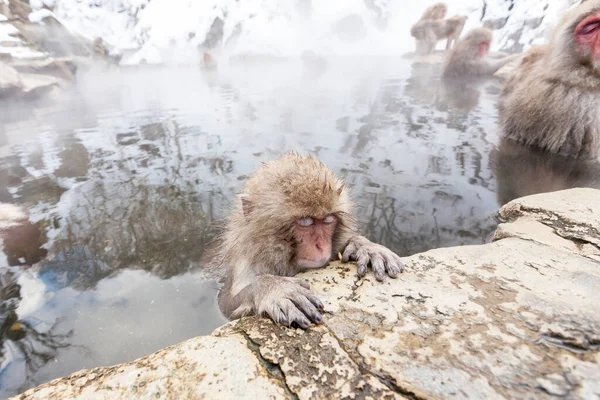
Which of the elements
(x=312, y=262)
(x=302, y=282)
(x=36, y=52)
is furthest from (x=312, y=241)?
(x=36, y=52)

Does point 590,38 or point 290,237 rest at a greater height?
point 590,38

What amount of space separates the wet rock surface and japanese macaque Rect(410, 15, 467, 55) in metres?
18.1

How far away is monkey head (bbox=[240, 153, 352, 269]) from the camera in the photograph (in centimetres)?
191

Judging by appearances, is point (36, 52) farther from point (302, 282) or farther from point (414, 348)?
point (414, 348)

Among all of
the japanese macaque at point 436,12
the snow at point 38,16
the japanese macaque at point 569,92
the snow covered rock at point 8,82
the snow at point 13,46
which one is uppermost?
the snow at point 38,16

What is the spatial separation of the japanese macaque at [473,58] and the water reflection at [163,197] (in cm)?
477

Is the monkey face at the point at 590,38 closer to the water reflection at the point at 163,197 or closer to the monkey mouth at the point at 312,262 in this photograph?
the water reflection at the point at 163,197

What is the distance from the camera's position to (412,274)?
1.76m

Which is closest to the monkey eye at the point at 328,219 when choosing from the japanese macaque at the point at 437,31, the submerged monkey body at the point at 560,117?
the submerged monkey body at the point at 560,117

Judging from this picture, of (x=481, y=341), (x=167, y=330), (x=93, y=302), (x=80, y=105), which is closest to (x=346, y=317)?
(x=481, y=341)

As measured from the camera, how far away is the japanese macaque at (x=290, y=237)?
183 cm

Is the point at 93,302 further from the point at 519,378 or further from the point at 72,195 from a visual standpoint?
the point at 519,378

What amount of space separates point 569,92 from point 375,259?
399cm

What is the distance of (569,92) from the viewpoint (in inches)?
161
